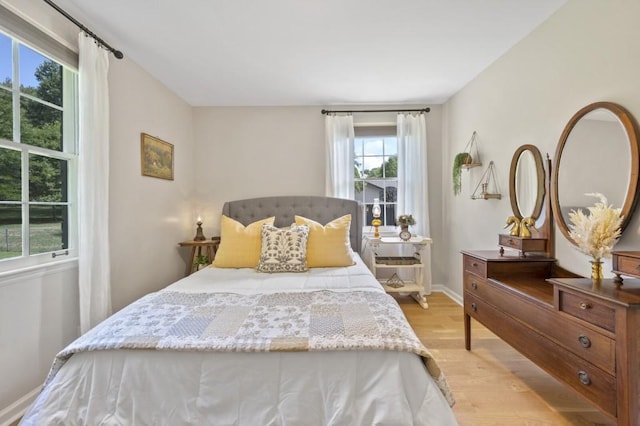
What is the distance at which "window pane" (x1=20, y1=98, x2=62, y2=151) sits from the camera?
1836 millimetres

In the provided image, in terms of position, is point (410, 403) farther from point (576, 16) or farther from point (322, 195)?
point (322, 195)

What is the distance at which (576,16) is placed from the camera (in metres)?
1.95

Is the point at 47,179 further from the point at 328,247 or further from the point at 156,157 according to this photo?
the point at 328,247

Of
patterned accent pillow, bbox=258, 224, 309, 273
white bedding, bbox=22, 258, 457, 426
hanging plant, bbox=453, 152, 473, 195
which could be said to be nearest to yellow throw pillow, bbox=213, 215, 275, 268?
patterned accent pillow, bbox=258, 224, 309, 273

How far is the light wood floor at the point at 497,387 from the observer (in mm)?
1673

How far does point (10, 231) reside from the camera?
1731 mm

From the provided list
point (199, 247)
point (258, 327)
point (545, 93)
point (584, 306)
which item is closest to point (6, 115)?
point (258, 327)

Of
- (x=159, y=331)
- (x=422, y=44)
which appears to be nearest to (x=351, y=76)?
(x=422, y=44)

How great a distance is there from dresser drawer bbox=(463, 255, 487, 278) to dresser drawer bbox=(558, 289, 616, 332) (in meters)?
0.70

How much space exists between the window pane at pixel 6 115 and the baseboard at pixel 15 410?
155 centimetres

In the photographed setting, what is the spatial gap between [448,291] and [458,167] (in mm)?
1633

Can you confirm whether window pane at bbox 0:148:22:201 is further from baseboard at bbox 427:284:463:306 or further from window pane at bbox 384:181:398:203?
baseboard at bbox 427:284:463:306

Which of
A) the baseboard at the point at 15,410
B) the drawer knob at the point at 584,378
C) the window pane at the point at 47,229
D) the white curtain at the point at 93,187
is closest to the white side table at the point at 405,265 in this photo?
the drawer knob at the point at 584,378

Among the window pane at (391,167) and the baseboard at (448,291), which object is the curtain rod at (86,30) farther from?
the baseboard at (448,291)
